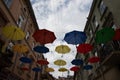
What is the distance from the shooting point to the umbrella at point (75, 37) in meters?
11.8

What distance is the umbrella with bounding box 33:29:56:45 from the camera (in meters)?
11.3

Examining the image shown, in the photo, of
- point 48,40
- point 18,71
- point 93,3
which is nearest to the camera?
point 48,40

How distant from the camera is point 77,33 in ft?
38.5

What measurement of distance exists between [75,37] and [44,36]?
254cm

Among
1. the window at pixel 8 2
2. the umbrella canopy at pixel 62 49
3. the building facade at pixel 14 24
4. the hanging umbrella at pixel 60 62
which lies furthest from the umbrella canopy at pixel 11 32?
the hanging umbrella at pixel 60 62

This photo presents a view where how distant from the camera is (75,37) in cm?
1192

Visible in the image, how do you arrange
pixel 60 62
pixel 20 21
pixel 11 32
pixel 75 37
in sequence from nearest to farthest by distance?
pixel 75 37, pixel 11 32, pixel 60 62, pixel 20 21

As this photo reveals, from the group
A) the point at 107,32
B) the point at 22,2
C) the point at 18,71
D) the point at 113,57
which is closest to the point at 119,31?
the point at 107,32

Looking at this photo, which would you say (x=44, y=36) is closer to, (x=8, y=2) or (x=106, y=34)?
(x=106, y=34)

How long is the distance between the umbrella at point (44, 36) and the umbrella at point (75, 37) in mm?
1280

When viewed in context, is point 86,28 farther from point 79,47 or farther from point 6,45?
point 6,45

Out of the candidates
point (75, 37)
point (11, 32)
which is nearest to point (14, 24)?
point (11, 32)

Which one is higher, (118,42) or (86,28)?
(86,28)

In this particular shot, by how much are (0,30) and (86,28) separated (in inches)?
601
